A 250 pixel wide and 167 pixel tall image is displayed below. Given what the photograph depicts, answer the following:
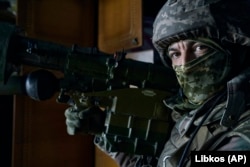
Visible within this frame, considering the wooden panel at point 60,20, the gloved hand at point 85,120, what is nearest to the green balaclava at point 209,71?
the gloved hand at point 85,120

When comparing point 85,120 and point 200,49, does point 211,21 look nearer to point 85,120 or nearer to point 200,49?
point 200,49

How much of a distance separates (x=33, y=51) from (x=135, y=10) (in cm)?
67

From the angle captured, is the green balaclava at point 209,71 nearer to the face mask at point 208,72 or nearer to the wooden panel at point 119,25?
the face mask at point 208,72

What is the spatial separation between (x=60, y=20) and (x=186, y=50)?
42.0 inches

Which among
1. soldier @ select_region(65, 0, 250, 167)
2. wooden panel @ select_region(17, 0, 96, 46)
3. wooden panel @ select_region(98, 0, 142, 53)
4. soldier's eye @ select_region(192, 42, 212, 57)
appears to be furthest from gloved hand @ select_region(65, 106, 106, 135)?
wooden panel @ select_region(17, 0, 96, 46)

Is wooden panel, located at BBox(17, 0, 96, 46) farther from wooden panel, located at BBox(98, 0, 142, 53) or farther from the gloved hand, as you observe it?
the gloved hand

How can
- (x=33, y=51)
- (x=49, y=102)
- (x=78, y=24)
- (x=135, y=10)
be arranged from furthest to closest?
(x=78, y=24) < (x=49, y=102) < (x=135, y=10) < (x=33, y=51)

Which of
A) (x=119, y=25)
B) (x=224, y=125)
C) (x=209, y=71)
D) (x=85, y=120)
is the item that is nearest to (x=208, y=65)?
(x=209, y=71)

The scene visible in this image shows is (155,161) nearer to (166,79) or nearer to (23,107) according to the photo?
(166,79)

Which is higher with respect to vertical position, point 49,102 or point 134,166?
point 49,102

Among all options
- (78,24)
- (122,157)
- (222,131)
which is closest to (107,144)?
(122,157)

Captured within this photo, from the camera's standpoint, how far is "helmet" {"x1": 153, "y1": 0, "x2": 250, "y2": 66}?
0.74 m

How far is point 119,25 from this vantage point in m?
1.61

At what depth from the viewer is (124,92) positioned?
95 cm
